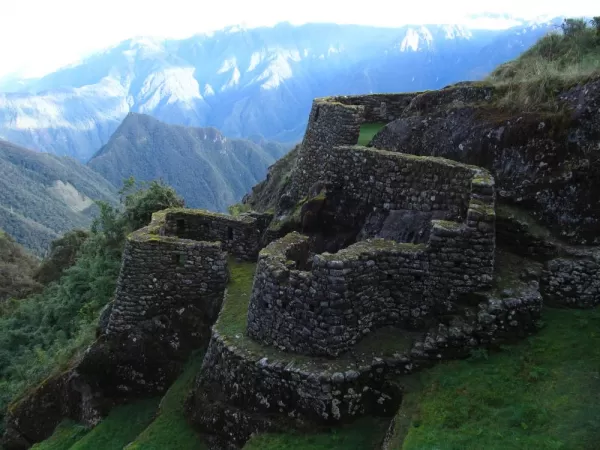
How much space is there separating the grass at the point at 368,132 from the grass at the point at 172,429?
11.2 metres

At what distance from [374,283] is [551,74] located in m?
8.02

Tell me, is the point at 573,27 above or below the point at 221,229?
above

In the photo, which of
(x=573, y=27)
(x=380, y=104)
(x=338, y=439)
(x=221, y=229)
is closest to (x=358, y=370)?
(x=338, y=439)

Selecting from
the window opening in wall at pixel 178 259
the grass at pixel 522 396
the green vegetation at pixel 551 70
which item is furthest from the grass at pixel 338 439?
the green vegetation at pixel 551 70

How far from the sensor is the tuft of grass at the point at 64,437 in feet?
49.0

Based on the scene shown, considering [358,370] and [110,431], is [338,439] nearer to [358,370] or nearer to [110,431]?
[358,370]

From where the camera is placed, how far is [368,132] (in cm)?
2227

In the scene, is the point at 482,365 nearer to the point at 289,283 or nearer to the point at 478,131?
the point at 289,283

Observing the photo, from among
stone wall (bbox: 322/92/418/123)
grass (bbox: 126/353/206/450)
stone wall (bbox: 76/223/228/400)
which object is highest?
stone wall (bbox: 322/92/418/123)

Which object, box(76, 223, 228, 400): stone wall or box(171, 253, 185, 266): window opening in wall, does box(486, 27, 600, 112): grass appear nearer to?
box(76, 223, 228, 400): stone wall

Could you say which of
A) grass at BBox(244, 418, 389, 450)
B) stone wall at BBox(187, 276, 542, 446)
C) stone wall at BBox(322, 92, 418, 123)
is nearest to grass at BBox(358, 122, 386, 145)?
stone wall at BBox(322, 92, 418, 123)

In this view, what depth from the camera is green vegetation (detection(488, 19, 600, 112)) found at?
13.9 metres

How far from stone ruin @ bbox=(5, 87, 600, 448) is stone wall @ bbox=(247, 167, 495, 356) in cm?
3

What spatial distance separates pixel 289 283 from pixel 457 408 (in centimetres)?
424
